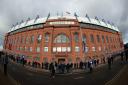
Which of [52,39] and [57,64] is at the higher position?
[52,39]

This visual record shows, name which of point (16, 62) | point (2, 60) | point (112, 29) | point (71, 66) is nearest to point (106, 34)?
point (112, 29)

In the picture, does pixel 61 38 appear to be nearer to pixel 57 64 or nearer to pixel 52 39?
pixel 52 39

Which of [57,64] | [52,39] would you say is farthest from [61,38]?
[57,64]

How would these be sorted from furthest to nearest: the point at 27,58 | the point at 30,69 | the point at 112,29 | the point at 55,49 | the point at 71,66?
the point at 55,49 < the point at 112,29 < the point at 71,66 < the point at 27,58 < the point at 30,69

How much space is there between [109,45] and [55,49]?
1219 millimetres

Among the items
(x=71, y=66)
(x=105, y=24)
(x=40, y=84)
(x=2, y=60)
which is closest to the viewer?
(x=40, y=84)

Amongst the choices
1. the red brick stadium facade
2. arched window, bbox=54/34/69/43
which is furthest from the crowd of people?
arched window, bbox=54/34/69/43

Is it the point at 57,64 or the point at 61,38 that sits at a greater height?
the point at 61,38

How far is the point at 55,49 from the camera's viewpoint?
320 centimetres

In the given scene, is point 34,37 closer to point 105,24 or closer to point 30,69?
point 30,69

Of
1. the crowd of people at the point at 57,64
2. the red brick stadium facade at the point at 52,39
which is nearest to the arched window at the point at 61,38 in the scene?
the red brick stadium facade at the point at 52,39

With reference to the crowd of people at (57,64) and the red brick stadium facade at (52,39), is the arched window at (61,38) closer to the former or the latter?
the red brick stadium facade at (52,39)

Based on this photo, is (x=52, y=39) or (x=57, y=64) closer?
(x=57, y=64)

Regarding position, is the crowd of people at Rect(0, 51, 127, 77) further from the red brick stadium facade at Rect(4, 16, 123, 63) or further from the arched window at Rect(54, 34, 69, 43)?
the arched window at Rect(54, 34, 69, 43)
